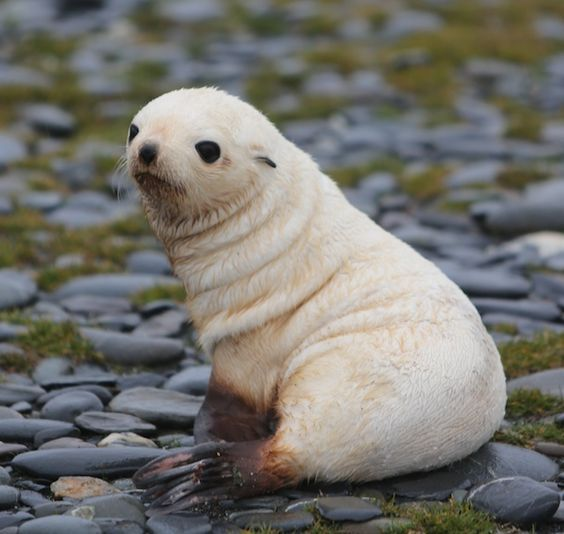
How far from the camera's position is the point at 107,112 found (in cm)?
1583

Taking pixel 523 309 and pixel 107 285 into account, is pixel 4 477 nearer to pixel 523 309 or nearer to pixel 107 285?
pixel 107 285

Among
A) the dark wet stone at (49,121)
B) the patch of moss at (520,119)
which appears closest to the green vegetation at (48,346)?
the dark wet stone at (49,121)

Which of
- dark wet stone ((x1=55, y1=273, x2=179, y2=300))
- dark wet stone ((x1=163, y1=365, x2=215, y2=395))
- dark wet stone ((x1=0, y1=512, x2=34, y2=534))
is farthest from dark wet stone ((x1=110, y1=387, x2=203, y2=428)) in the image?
dark wet stone ((x1=55, y1=273, x2=179, y2=300))

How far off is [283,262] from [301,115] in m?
9.47

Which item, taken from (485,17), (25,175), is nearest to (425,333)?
(25,175)

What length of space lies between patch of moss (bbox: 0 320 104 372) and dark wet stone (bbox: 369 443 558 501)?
2.82 m

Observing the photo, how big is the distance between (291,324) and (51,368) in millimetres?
2098

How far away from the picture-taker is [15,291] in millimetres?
9344

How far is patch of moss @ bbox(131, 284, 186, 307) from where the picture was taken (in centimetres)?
962

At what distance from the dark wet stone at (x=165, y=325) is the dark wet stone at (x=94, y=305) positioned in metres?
0.36

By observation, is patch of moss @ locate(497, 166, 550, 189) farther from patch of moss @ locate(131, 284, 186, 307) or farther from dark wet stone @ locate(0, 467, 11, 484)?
dark wet stone @ locate(0, 467, 11, 484)

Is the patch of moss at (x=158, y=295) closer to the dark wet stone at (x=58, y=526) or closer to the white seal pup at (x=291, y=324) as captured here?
the white seal pup at (x=291, y=324)

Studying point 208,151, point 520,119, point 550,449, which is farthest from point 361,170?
point 550,449

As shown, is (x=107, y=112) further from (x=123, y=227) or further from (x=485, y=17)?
(x=485, y=17)
